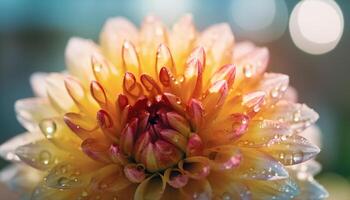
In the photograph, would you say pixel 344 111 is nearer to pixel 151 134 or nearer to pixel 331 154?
pixel 331 154

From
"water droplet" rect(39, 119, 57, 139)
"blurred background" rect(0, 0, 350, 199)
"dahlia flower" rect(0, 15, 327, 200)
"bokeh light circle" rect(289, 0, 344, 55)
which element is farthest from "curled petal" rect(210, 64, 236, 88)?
"bokeh light circle" rect(289, 0, 344, 55)

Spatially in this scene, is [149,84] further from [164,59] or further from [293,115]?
[293,115]

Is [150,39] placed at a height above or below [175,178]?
above

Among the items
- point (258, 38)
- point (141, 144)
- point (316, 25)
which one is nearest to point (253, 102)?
point (141, 144)

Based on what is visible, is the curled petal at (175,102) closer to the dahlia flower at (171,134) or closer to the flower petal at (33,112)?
the dahlia flower at (171,134)

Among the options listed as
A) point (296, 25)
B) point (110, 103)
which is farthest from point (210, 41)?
point (296, 25)

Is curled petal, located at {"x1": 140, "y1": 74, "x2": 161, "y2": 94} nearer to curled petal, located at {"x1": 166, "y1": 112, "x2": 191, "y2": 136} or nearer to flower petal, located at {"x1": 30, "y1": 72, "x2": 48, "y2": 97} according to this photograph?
curled petal, located at {"x1": 166, "y1": 112, "x2": 191, "y2": 136}
